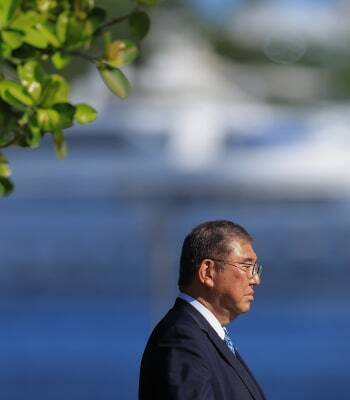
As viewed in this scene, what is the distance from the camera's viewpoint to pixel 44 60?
136 inches

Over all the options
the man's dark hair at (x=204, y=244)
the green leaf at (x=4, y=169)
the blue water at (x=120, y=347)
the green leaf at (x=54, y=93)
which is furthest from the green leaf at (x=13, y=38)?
the blue water at (x=120, y=347)

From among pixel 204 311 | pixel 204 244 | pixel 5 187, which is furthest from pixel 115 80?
pixel 204 311

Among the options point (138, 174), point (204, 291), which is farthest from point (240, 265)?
point (138, 174)

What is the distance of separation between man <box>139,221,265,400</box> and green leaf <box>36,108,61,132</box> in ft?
1.71

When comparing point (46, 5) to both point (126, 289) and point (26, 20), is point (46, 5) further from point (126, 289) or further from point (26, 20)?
point (126, 289)

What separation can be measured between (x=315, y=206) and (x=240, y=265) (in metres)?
21.2

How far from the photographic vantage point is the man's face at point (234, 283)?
294 centimetres

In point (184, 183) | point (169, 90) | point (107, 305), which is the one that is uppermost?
point (169, 90)

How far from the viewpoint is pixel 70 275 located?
23.6 meters

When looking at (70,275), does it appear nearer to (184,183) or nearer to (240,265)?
(184,183)

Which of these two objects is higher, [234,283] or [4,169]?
[4,169]

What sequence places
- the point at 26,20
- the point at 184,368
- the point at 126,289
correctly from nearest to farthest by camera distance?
the point at 184,368
the point at 26,20
the point at 126,289

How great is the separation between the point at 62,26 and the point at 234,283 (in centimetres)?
85

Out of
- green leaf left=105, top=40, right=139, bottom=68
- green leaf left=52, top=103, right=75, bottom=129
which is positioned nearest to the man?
green leaf left=52, top=103, right=75, bottom=129
